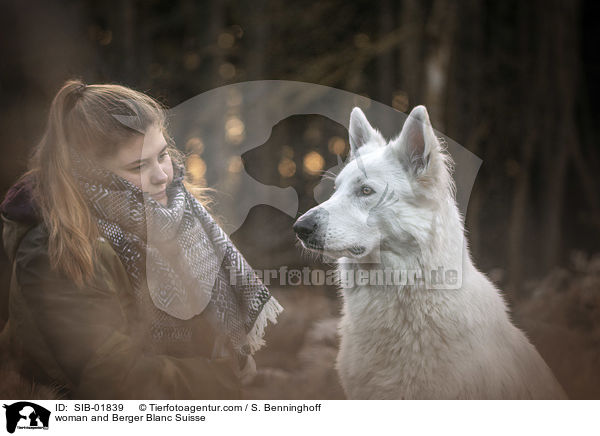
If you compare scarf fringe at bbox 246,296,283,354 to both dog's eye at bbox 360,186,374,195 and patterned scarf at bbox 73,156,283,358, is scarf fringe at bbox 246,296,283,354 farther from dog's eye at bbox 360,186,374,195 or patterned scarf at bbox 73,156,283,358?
dog's eye at bbox 360,186,374,195

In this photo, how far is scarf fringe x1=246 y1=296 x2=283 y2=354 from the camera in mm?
2654

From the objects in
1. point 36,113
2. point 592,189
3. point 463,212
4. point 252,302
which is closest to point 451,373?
point 463,212

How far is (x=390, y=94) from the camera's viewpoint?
366cm

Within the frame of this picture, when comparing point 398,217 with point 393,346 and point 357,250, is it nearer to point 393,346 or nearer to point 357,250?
point 357,250

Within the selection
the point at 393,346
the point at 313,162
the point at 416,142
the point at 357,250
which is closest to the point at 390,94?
the point at 313,162

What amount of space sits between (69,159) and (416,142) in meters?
1.74

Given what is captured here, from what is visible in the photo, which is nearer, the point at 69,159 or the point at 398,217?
the point at 69,159

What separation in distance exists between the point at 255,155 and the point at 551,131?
2.97 m

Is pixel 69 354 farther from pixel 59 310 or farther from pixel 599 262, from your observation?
pixel 599 262

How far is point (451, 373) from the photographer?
2418mm

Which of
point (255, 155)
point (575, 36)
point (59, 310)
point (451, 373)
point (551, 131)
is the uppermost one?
point (575, 36)
